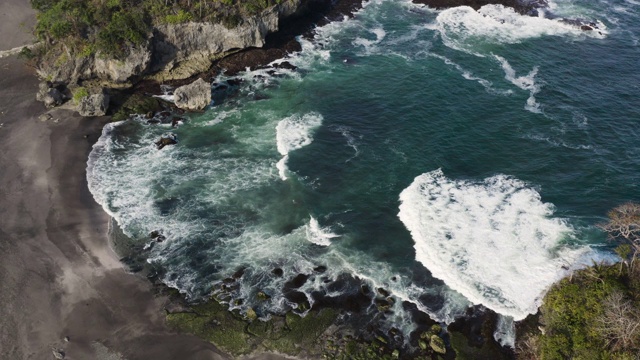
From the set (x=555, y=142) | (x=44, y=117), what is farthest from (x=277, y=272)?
(x=44, y=117)

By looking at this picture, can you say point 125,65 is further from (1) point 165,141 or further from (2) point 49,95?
(1) point 165,141

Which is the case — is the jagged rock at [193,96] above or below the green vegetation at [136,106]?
above

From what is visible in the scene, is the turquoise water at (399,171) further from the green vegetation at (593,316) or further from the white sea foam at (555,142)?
the green vegetation at (593,316)

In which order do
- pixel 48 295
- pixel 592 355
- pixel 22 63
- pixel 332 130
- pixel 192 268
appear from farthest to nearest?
pixel 22 63
pixel 332 130
pixel 192 268
pixel 48 295
pixel 592 355

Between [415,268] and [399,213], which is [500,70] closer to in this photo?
[399,213]

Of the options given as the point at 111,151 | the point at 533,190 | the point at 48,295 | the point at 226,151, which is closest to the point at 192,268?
the point at 48,295

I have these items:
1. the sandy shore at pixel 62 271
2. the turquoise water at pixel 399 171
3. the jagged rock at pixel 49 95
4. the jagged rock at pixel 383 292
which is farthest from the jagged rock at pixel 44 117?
the jagged rock at pixel 383 292

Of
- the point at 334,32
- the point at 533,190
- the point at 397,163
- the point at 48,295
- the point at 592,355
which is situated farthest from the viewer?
the point at 334,32
